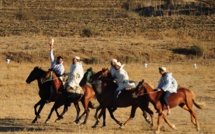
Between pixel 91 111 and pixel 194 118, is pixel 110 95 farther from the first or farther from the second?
pixel 91 111

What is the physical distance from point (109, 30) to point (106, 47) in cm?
1337

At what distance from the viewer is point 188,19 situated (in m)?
63.4

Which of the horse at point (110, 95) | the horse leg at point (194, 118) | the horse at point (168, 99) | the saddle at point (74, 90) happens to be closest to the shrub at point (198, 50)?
the horse at point (168, 99)

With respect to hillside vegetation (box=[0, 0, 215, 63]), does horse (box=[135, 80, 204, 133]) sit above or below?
below

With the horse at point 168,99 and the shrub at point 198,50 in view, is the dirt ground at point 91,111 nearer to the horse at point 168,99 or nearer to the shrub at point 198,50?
the horse at point 168,99

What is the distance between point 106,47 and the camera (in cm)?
4597

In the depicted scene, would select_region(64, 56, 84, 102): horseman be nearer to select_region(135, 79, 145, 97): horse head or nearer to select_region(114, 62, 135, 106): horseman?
select_region(114, 62, 135, 106): horseman

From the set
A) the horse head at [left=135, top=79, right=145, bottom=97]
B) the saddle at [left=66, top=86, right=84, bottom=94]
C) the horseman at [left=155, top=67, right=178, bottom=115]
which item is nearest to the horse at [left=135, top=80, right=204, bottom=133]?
the horse head at [left=135, top=79, right=145, bottom=97]

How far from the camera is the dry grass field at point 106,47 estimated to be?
1957 cm

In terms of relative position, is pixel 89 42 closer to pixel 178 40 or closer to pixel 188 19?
pixel 178 40

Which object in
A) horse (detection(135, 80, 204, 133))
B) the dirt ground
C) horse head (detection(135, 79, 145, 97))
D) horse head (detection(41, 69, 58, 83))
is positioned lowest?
the dirt ground

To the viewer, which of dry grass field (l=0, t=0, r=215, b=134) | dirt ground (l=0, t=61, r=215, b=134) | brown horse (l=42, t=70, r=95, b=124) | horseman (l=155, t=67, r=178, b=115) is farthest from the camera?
dry grass field (l=0, t=0, r=215, b=134)

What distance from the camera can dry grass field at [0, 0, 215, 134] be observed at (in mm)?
19567

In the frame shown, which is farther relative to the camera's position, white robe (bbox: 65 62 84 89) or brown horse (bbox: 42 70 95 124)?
brown horse (bbox: 42 70 95 124)
